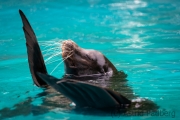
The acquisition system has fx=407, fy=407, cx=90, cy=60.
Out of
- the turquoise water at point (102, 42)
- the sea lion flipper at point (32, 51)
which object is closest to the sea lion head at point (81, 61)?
the turquoise water at point (102, 42)

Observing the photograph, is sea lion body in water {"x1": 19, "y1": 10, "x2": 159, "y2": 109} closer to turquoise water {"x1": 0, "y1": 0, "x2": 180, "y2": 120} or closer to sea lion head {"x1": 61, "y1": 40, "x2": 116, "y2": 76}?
sea lion head {"x1": 61, "y1": 40, "x2": 116, "y2": 76}

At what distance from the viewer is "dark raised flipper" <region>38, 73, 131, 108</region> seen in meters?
3.62

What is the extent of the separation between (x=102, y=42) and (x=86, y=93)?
547 cm

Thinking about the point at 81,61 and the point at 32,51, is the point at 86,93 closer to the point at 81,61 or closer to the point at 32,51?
the point at 32,51

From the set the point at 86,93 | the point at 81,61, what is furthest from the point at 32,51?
the point at 86,93

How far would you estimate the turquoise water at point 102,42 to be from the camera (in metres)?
5.01

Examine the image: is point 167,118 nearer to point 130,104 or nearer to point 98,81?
point 130,104

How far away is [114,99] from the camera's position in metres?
3.84

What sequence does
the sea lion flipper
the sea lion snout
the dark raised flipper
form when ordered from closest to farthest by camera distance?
1. the dark raised flipper
2. the sea lion flipper
3. the sea lion snout

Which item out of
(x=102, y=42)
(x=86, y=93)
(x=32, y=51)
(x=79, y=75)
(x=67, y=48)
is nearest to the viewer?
(x=86, y=93)

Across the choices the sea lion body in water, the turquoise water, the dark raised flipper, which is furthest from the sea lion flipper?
the dark raised flipper

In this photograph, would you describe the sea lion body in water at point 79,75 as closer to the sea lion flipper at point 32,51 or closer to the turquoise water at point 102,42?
the sea lion flipper at point 32,51

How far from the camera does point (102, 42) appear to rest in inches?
360

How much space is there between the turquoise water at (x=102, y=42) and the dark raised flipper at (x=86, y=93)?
284 millimetres
